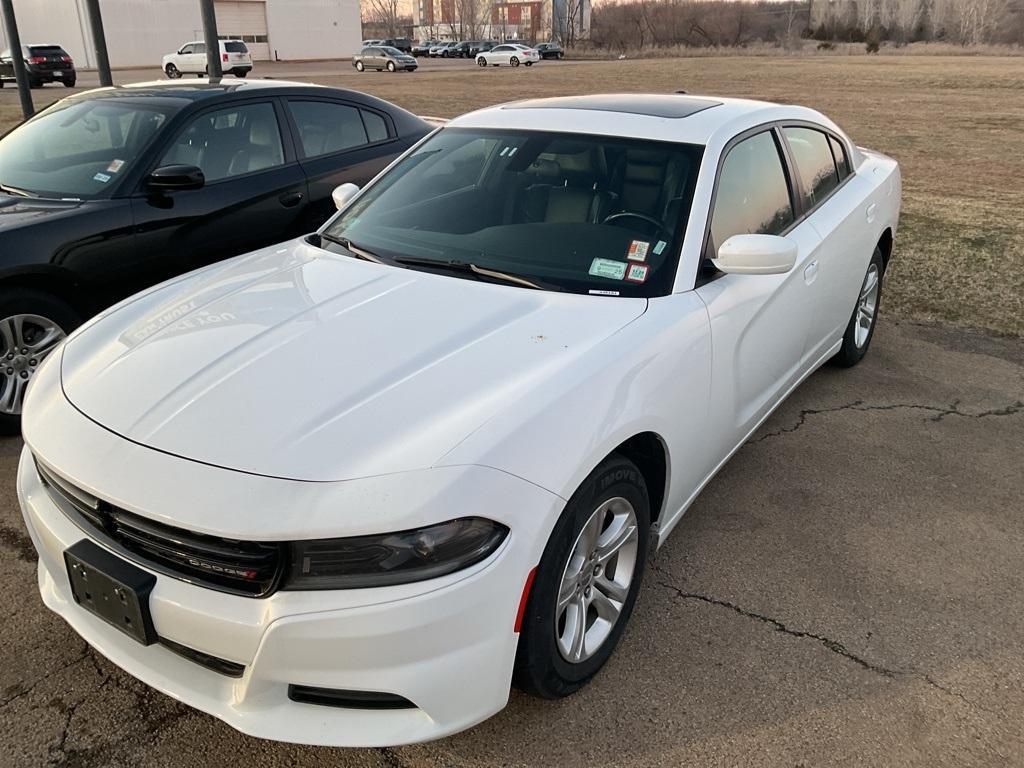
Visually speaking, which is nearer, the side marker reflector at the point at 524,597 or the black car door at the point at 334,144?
the side marker reflector at the point at 524,597

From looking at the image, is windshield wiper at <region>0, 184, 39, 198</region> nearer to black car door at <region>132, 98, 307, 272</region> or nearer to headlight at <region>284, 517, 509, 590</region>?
black car door at <region>132, 98, 307, 272</region>

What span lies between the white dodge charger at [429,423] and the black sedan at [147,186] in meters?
1.36

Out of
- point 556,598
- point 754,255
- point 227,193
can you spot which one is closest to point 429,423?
point 556,598

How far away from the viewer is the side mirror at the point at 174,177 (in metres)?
4.50

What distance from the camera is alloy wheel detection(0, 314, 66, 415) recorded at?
4.13 m

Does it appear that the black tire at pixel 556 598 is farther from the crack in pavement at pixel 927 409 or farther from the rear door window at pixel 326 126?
the rear door window at pixel 326 126

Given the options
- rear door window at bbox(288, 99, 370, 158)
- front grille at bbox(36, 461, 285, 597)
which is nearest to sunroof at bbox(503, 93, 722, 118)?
rear door window at bbox(288, 99, 370, 158)

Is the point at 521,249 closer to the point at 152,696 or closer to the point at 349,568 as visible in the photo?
the point at 349,568

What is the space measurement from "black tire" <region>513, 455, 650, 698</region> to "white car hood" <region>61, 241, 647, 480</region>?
34 cm

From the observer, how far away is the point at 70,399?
241cm

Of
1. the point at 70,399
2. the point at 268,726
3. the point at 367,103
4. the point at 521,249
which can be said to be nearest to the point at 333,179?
the point at 367,103

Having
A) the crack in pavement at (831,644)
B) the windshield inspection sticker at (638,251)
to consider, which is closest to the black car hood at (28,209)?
the windshield inspection sticker at (638,251)

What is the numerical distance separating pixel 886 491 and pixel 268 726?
9.59 feet

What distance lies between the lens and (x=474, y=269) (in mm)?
3070
